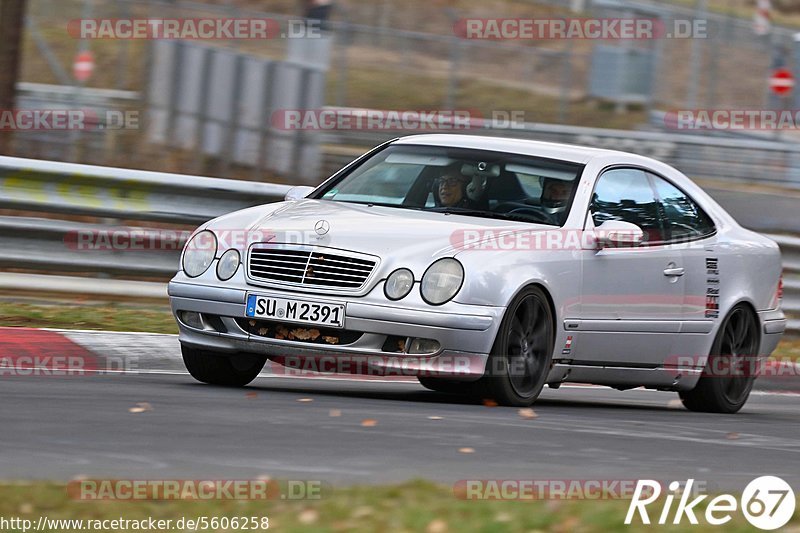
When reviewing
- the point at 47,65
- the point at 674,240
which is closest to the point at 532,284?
the point at 674,240

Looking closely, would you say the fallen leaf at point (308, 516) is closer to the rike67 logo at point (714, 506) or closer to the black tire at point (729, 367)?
the rike67 logo at point (714, 506)

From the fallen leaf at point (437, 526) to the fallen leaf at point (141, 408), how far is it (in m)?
2.55

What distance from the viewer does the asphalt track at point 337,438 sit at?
19.9 feet

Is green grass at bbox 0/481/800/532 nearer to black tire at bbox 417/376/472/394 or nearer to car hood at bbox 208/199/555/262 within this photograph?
car hood at bbox 208/199/555/262

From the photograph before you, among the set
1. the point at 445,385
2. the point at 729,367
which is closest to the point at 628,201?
the point at 729,367

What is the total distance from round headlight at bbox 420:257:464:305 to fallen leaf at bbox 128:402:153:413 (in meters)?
1.44

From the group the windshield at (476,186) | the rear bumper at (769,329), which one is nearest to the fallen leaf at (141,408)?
the windshield at (476,186)

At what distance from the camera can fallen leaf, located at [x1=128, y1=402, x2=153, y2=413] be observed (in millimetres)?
7358

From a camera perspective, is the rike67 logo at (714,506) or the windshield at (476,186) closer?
the rike67 logo at (714,506)

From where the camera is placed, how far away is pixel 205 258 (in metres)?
8.52

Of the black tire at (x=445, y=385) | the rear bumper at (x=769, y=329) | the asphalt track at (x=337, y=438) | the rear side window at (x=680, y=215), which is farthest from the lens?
the rear bumper at (x=769, y=329)

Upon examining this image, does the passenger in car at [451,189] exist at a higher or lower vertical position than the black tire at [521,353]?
higher

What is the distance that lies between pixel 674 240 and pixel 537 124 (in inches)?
644

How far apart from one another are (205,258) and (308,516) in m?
3.52
